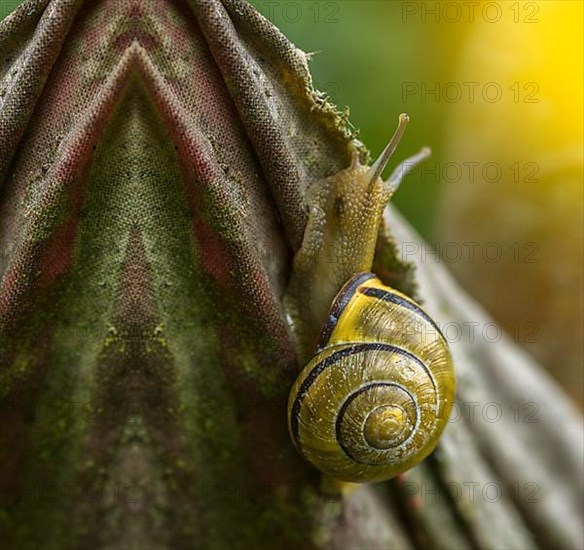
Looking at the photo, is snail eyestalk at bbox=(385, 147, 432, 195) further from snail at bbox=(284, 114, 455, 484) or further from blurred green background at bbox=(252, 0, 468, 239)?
blurred green background at bbox=(252, 0, 468, 239)

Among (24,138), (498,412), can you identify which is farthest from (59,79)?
(498,412)

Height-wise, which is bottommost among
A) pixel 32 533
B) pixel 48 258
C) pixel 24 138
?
pixel 32 533

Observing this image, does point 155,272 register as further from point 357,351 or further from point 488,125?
point 488,125

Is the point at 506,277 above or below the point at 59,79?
below

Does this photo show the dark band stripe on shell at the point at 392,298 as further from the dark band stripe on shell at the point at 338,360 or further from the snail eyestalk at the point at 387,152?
the snail eyestalk at the point at 387,152

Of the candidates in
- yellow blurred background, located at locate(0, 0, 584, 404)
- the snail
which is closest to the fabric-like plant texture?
the snail

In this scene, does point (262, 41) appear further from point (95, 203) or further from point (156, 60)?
point (95, 203)

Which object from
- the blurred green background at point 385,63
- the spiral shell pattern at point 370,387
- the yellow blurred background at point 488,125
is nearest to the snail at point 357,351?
the spiral shell pattern at point 370,387

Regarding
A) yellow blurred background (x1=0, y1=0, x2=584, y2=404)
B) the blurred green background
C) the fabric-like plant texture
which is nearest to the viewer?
the fabric-like plant texture
